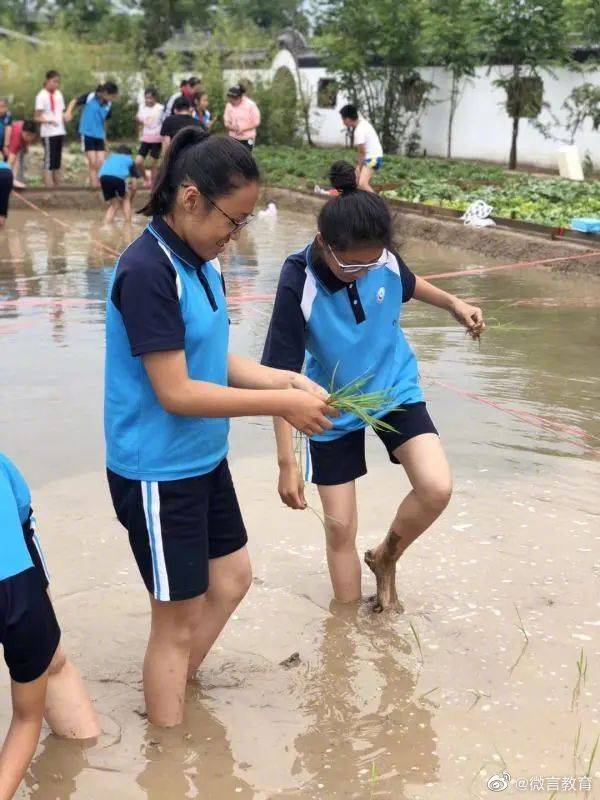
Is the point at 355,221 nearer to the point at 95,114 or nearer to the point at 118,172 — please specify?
the point at 118,172

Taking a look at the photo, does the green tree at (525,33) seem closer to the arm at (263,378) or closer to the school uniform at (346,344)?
the school uniform at (346,344)

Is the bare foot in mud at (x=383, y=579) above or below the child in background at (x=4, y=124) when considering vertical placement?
below

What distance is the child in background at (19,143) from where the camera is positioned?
17641 millimetres

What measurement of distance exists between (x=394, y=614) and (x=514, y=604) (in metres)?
0.48

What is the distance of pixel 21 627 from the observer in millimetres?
2412

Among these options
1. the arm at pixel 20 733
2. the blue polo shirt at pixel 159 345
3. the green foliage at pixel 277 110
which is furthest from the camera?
the green foliage at pixel 277 110

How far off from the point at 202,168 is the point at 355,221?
85cm

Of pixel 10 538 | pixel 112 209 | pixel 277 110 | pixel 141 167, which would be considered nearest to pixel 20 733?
pixel 10 538

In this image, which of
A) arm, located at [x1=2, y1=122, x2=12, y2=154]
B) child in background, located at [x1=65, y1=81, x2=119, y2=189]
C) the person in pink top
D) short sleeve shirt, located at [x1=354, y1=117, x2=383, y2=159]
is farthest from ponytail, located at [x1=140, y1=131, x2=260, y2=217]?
the person in pink top

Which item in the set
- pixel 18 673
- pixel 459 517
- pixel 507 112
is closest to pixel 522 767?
pixel 18 673

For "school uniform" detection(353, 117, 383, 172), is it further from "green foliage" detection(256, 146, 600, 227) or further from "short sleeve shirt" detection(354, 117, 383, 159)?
"green foliage" detection(256, 146, 600, 227)

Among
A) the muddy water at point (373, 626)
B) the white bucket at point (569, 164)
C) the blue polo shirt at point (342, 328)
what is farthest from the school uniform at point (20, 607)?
the white bucket at point (569, 164)

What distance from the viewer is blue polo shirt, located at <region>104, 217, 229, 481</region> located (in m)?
2.88

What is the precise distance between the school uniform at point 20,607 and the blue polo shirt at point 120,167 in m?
13.5
